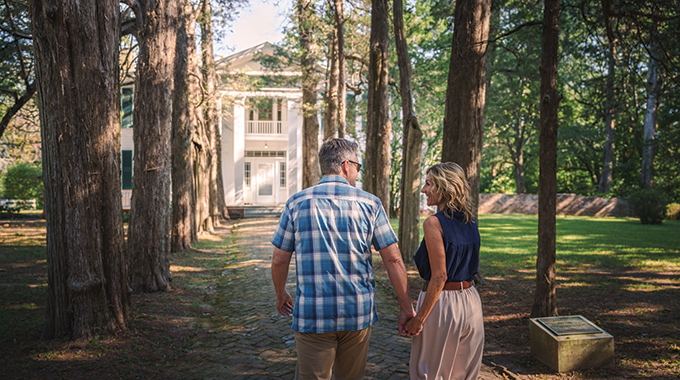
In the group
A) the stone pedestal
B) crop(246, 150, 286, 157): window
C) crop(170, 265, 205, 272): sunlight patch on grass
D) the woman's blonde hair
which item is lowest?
crop(170, 265, 205, 272): sunlight patch on grass

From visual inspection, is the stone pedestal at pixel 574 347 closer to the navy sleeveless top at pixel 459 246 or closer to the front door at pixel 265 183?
the navy sleeveless top at pixel 459 246

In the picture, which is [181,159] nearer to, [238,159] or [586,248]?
[586,248]

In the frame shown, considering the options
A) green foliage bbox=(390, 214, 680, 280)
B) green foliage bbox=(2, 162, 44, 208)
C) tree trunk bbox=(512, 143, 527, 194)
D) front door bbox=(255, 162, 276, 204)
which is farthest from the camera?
tree trunk bbox=(512, 143, 527, 194)

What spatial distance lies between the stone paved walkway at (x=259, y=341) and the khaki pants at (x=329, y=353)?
1.92 m

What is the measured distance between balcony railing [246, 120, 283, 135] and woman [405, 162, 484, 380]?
32440 millimetres

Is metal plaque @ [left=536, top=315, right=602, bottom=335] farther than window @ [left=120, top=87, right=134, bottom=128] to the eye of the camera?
No

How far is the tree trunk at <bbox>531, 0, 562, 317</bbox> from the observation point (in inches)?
249

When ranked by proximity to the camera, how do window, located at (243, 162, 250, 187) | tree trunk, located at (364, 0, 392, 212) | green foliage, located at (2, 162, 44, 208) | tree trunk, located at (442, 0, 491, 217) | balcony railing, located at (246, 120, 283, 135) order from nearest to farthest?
1. tree trunk, located at (442, 0, 491, 217)
2. tree trunk, located at (364, 0, 392, 212)
3. green foliage, located at (2, 162, 44, 208)
4. window, located at (243, 162, 250, 187)
5. balcony railing, located at (246, 120, 283, 135)

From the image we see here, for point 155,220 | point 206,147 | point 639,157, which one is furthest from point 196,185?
point 639,157

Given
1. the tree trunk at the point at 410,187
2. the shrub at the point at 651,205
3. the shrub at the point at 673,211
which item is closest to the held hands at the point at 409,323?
the tree trunk at the point at 410,187

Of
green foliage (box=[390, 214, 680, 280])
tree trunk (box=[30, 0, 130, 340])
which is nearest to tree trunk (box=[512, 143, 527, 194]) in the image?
green foliage (box=[390, 214, 680, 280])

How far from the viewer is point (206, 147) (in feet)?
59.3

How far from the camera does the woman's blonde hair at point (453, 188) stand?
3.32 m

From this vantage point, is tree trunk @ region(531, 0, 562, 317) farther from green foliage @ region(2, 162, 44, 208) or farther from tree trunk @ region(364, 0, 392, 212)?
green foliage @ region(2, 162, 44, 208)
